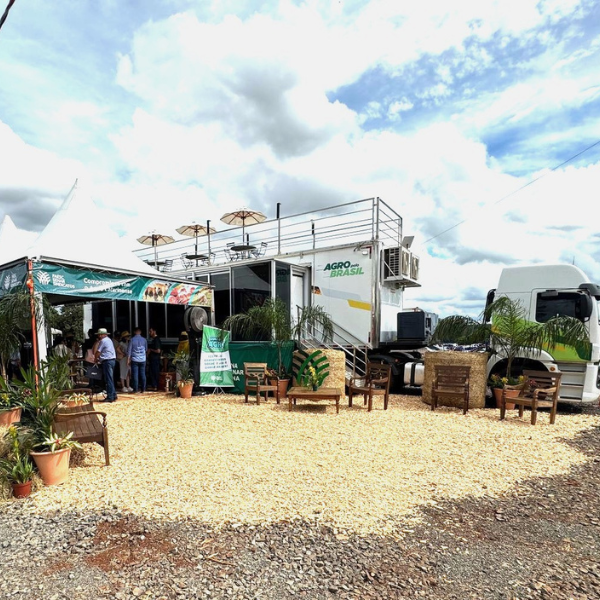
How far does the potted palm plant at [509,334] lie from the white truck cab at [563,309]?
0.41 feet

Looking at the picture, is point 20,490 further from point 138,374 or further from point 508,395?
point 508,395

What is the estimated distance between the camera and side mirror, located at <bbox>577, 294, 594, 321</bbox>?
8.02 m

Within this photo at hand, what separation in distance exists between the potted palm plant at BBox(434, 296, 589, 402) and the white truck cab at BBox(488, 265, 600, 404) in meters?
0.12

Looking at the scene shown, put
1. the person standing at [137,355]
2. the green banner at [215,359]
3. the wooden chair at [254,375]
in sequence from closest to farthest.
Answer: the wooden chair at [254,375] → the green banner at [215,359] → the person standing at [137,355]

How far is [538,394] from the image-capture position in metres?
7.82

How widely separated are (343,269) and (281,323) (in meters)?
2.09

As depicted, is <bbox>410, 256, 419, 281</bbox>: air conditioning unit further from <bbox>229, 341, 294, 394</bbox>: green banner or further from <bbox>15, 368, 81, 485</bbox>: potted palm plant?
<bbox>15, 368, 81, 485</bbox>: potted palm plant

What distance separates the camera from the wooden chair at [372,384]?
7920mm

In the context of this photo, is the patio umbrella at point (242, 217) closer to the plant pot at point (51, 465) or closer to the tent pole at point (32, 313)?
the tent pole at point (32, 313)

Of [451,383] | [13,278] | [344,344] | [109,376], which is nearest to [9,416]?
[13,278]

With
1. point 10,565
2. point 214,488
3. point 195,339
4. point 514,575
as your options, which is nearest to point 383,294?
point 195,339

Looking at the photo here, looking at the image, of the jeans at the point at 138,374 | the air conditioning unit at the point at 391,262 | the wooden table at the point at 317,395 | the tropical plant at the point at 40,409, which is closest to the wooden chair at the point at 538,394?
the wooden table at the point at 317,395

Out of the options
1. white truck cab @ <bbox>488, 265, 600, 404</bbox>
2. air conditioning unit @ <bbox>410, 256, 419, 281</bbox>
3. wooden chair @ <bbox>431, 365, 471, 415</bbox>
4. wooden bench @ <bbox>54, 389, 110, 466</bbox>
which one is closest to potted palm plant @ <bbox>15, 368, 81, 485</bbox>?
wooden bench @ <bbox>54, 389, 110, 466</bbox>

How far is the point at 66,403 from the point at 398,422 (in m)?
5.20
